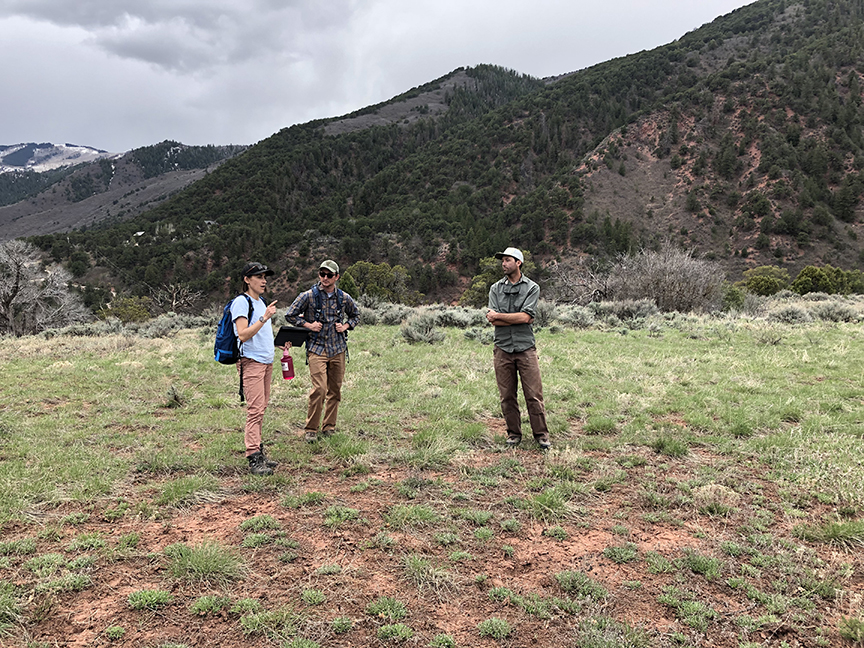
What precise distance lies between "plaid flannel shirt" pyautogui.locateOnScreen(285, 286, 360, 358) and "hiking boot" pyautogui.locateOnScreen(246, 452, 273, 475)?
139 centimetres

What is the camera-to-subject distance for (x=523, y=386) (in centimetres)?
549

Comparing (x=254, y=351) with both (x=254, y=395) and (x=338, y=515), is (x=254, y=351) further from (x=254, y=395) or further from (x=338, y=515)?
(x=338, y=515)

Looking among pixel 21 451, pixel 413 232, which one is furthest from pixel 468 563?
pixel 413 232

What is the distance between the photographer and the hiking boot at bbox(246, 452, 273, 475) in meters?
4.65

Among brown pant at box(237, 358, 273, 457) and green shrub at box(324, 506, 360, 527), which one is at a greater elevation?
brown pant at box(237, 358, 273, 457)

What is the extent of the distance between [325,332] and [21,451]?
3600 mm

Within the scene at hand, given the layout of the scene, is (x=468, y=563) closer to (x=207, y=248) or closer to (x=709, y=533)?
(x=709, y=533)

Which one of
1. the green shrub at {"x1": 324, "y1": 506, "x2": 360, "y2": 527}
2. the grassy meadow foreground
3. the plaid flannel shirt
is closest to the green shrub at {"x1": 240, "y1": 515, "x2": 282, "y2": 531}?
the grassy meadow foreground

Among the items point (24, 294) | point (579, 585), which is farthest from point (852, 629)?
point (24, 294)

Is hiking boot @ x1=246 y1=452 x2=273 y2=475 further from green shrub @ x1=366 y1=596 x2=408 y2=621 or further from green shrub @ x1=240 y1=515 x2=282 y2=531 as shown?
green shrub @ x1=366 y1=596 x2=408 y2=621

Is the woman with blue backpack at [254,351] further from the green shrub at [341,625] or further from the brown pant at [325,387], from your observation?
the green shrub at [341,625]

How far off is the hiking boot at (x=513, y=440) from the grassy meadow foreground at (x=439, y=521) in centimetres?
11

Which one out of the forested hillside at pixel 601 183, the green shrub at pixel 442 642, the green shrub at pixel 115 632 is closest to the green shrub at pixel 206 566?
the green shrub at pixel 115 632

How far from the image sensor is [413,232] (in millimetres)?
76312
